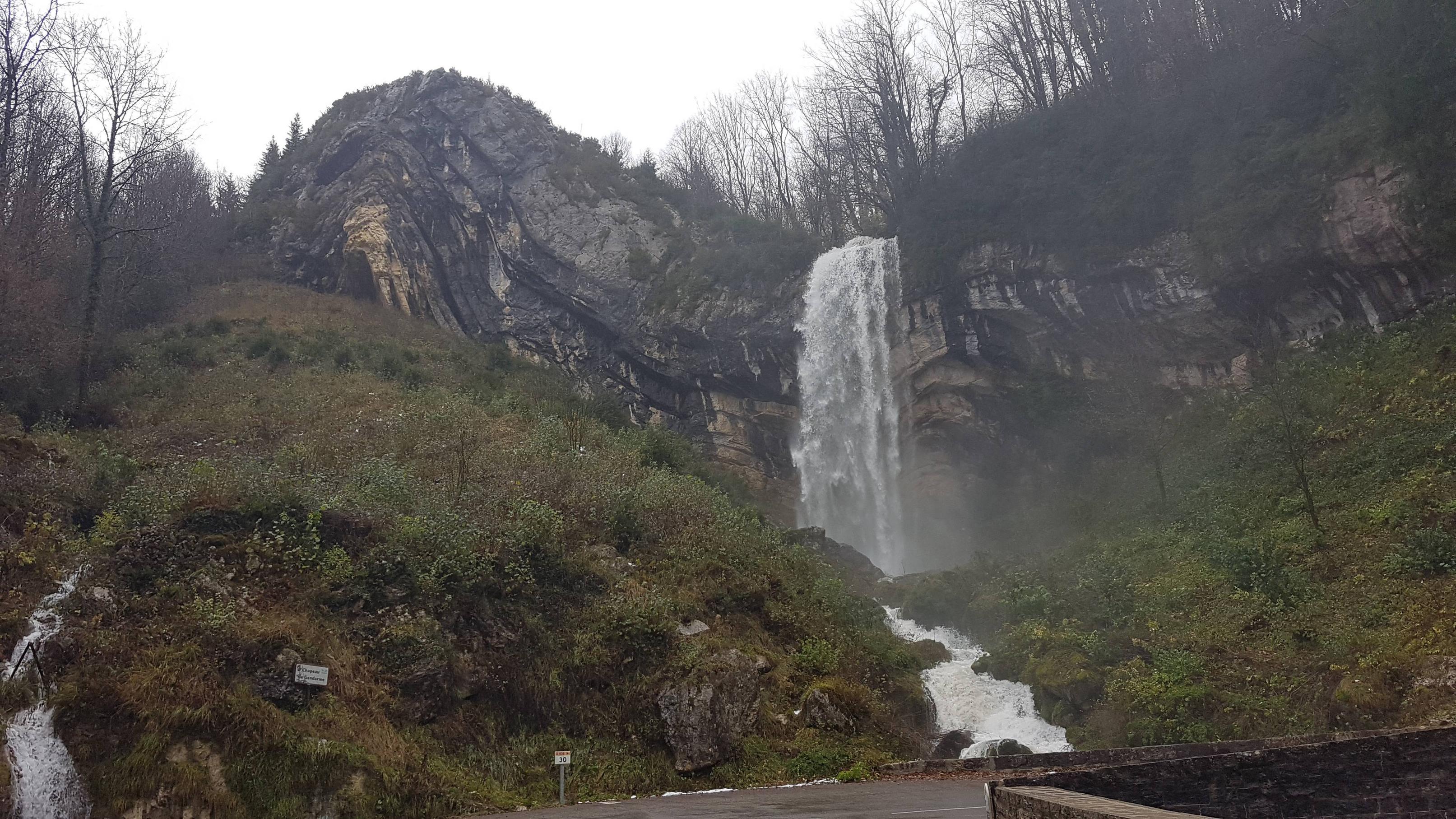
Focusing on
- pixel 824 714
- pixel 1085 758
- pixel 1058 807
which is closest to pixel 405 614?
pixel 824 714

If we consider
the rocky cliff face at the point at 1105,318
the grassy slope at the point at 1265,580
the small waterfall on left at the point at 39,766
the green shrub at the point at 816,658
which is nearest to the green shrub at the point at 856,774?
the green shrub at the point at 816,658

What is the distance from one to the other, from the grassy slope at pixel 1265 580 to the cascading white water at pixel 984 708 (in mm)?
336

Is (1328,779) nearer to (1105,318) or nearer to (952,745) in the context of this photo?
(952,745)

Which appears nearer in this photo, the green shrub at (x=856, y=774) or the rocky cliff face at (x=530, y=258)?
the green shrub at (x=856, y=774)

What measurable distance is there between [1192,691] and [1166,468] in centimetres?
1052

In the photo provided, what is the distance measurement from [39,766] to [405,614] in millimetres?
4198

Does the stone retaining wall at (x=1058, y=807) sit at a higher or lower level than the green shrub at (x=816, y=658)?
lower

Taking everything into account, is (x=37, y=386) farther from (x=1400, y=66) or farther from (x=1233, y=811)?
(x=1400, y=66)

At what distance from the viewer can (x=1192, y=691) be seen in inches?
506

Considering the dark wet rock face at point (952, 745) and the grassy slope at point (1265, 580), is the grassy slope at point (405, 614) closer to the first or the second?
the dark wet rock face at point (952, 745)

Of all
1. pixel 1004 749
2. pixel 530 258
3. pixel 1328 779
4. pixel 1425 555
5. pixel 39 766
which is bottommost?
pixel 1004 749

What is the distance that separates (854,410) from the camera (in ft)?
97.8

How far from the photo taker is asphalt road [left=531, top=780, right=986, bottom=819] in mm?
8500

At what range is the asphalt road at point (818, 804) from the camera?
27.9 feet
